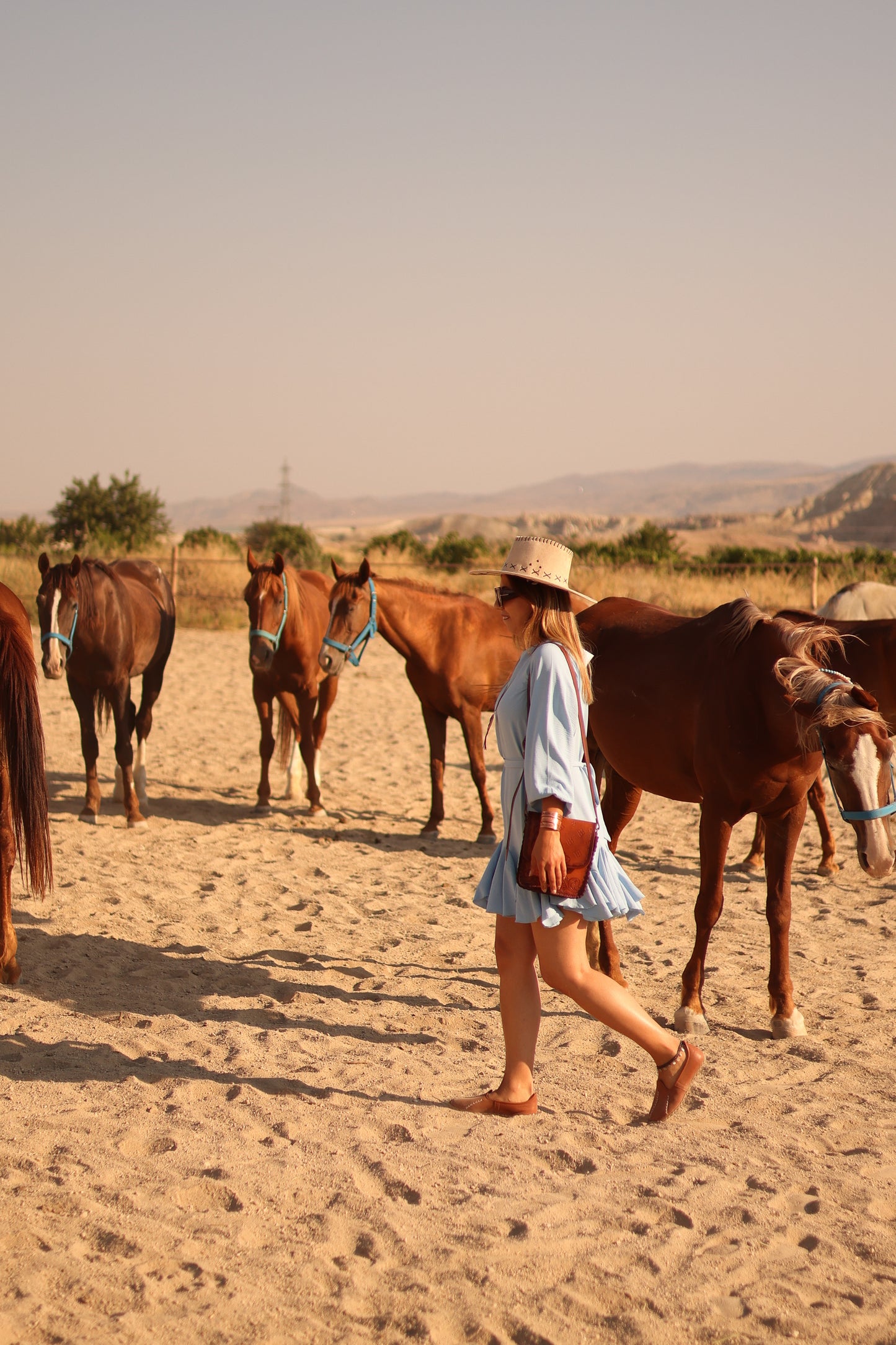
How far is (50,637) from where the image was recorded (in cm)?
784

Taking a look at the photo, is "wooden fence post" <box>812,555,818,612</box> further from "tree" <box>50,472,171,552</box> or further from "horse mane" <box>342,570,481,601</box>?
"tree" <box>50,472,171,552</box>

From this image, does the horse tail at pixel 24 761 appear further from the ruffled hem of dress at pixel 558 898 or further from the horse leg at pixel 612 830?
the horse leg at pixel 612 830

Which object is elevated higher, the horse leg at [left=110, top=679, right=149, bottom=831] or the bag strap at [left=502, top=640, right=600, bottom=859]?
the bag strap at [left=502, top=640, right=600, bottom=859]

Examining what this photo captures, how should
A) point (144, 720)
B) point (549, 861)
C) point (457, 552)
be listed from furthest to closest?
point (457, 552)
point (144, 720)
point (549, 861)

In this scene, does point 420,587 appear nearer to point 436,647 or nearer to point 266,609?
point 436,647

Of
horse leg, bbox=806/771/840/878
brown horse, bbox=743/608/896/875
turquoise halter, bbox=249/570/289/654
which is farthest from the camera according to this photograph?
turquoise halter, bbox=249/570/289/654

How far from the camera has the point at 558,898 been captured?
3.34 m

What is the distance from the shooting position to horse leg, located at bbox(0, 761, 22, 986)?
4914 millimetres

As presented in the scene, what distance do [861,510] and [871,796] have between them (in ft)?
324

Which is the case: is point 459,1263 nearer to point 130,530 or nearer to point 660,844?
point 660,844

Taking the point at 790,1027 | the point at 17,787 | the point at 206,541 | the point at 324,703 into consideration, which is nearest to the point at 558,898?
the point at 790,1027

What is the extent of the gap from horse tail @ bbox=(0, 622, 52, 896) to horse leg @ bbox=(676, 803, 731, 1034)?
2.87 m

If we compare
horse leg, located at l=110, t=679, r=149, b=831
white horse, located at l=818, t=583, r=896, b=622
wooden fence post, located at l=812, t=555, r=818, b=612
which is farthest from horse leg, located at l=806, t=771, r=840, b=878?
wooden fence post, located at l=812, t=555, r=818, b=612

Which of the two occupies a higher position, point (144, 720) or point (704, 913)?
point (144, 720)
